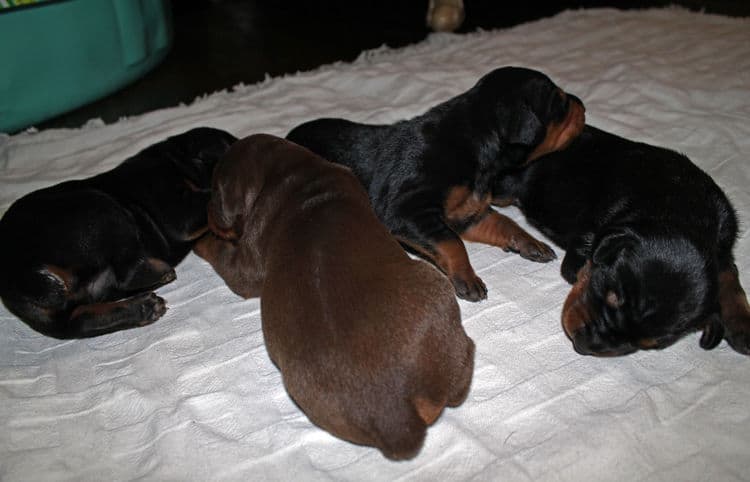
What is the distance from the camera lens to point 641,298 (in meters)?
2.29

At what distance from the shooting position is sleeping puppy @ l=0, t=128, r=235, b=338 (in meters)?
2.64

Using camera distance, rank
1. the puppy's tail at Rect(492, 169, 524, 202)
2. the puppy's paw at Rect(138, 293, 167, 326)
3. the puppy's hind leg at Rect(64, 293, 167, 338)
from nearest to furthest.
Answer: the puppy's hind leg at Rect(64, 293, 167, 338) → the puppy's paw at Rect(138, 293, 167, 326) → the puppy's tail at Rect(492, 169, 524, 202)

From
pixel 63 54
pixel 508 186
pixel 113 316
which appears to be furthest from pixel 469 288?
pixel 63 54

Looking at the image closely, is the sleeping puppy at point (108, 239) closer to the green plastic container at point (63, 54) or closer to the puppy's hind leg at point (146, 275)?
the puppy's hind leg at point (146, 275)

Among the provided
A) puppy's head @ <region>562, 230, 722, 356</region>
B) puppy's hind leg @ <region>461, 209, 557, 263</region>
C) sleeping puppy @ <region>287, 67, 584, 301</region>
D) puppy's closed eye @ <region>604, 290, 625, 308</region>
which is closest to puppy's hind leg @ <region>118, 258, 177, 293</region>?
sleeping puppy @ <region>287, 67, 584, 301</region>

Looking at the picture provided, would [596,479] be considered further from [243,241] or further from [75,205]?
[75,205]

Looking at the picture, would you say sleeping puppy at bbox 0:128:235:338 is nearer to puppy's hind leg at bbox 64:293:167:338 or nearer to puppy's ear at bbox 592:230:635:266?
puppy's hind leg at bbox 64:293:167:338

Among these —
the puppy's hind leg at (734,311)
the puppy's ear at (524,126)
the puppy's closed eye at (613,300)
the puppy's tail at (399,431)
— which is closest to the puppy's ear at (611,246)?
the puppy's closed eye at (613,300)

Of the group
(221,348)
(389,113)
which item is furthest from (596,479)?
(389,113)

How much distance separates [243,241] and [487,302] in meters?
1.13

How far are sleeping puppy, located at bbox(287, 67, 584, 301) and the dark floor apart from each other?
8.69ft

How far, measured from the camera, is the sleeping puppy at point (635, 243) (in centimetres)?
227

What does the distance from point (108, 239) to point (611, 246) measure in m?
2.10

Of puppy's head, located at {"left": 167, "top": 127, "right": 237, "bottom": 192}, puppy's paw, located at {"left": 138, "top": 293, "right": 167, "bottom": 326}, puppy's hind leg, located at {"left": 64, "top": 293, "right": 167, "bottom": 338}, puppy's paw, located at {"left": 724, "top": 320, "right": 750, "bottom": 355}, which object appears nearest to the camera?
puppy's paw, located at {"left": 724, "top": 320, "right": 750, "bottom": 355}
